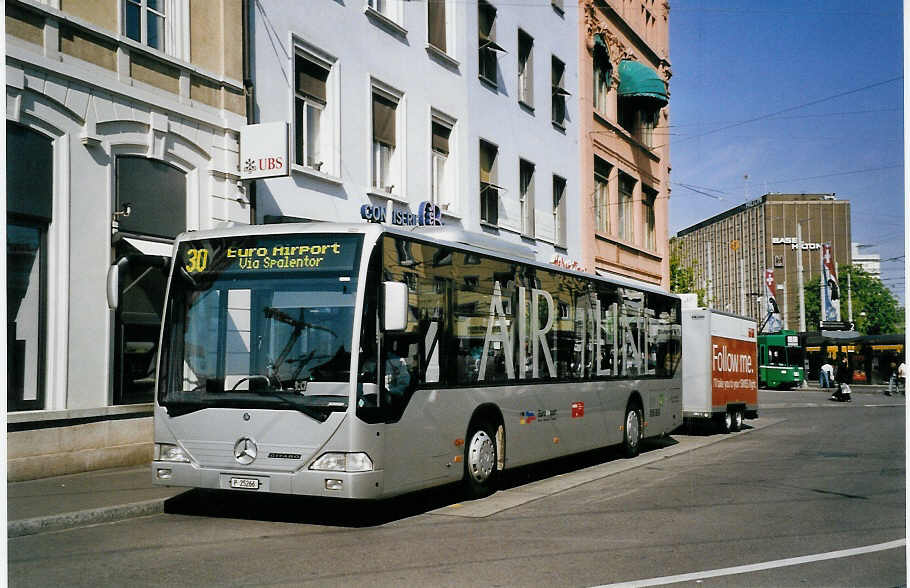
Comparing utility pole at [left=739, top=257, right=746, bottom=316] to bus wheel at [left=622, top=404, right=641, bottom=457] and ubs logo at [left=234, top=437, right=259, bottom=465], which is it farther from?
ubs logo at [left=234, top=437, right=259, bottom=465]

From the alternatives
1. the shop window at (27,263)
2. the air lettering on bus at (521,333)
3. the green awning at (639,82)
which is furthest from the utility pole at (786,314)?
the shop window at (27,263)

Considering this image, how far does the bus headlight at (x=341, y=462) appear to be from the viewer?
8961 mm

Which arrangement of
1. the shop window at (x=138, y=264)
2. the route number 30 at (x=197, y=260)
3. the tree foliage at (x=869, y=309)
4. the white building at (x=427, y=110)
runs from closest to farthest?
the route number 30 at (x=197, y=260)
the shop window at (x=138, y=264)
the white building at (x=427, y=110)
the tree foliage at (x=869, y=309)

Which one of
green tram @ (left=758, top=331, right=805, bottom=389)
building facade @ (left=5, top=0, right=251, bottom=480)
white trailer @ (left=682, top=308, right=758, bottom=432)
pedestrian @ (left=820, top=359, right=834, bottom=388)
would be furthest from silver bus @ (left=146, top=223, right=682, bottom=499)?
green tram @ (left=758, top=331, right=805, bottom=389)

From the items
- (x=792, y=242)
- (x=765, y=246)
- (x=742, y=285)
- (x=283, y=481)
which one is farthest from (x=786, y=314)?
(x=283, y=481)

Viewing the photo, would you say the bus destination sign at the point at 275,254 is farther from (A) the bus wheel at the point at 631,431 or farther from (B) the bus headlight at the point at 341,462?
(A) the bus wheel at the point at 631,431

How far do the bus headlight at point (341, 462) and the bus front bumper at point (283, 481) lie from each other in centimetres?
4

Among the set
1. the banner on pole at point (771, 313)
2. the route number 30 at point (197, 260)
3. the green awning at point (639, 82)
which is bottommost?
the route number 30 at point (197, 260)

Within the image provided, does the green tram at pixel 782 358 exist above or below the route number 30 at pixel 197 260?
below

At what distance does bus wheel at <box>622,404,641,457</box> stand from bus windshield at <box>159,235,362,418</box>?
8135mm

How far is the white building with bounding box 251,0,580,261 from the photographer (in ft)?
55.8

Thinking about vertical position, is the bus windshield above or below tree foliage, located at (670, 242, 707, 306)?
below

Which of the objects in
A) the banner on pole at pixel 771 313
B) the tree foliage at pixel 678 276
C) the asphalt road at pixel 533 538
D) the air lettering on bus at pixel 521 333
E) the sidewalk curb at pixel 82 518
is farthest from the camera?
the banner on pole at pixel 771 313

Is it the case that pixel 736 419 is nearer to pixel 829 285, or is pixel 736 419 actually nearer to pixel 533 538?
pixel 533 538
